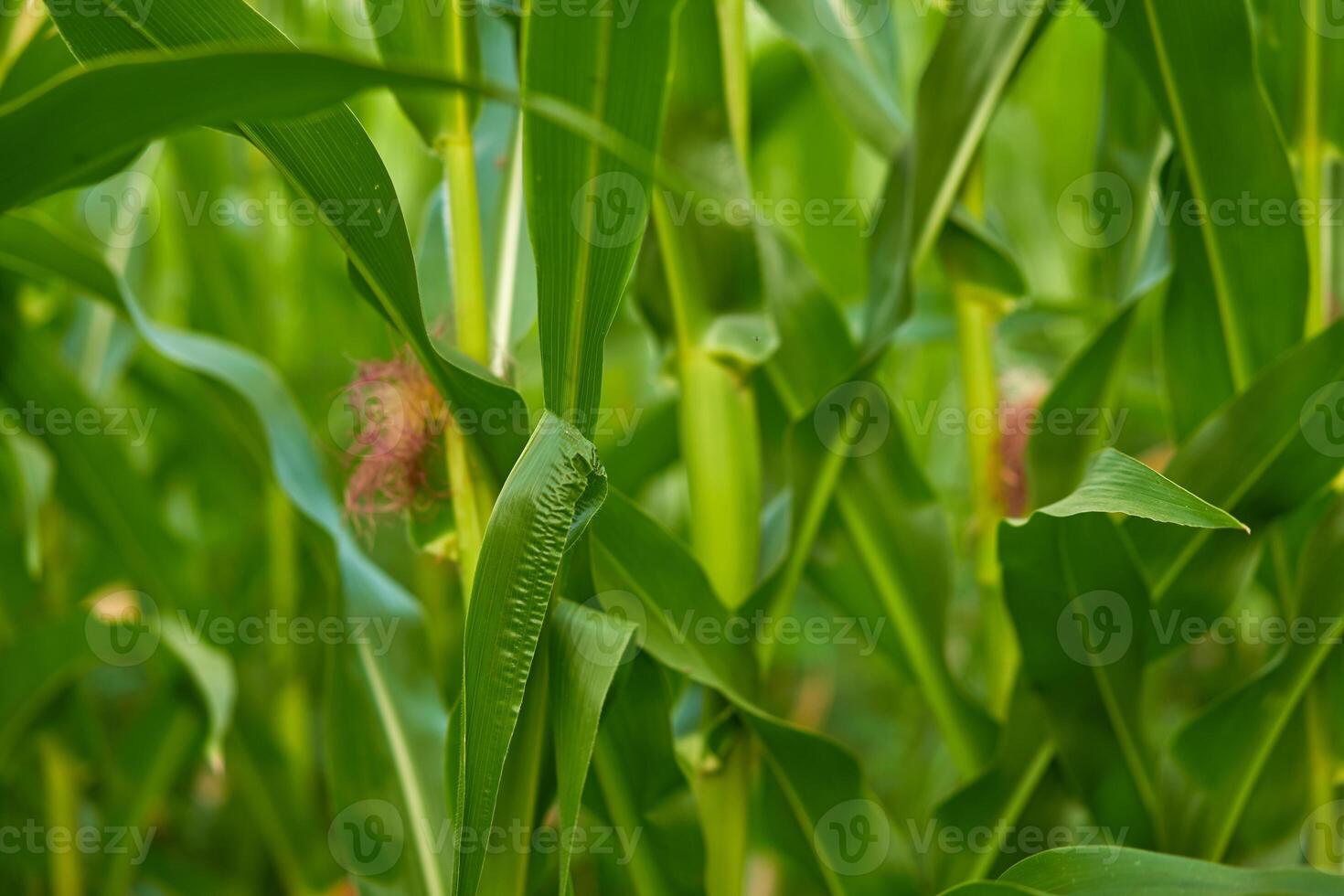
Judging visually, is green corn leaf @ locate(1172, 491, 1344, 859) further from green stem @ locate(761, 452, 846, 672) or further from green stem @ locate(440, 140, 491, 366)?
green stem @ locate(440, 140, 491, 366)

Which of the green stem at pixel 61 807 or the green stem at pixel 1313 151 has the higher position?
the green stem at pixel 1313 151

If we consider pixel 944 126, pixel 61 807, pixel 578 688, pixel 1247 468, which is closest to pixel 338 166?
pixel 578 688

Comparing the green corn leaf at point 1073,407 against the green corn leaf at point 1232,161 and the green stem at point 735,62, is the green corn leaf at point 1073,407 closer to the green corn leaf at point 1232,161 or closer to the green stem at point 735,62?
the green corn leaf at point 1232,161

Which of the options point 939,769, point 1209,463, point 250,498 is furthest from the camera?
point 250,498

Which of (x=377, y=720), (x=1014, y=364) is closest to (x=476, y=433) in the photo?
(x=377, y=720)

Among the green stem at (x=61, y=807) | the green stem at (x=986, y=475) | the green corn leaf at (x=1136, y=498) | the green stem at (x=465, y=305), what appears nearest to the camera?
the green corn leaf at (x=1136, y=498)

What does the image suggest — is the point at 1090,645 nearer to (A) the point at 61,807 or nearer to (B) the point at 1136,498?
(B) the point at 1136,498

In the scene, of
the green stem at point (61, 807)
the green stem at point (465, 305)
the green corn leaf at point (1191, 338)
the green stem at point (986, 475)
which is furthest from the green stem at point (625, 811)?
the green stem at point (61, 807)

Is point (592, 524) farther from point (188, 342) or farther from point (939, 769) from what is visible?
point (939, 769)
